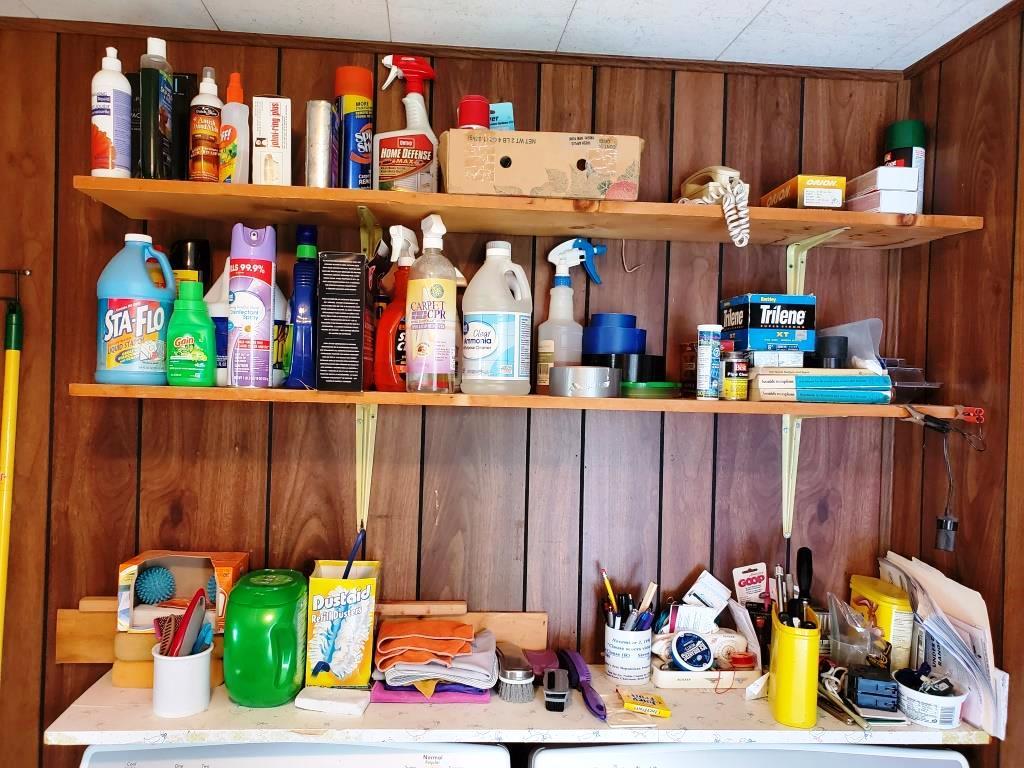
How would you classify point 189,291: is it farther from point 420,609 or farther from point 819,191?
point 819,191

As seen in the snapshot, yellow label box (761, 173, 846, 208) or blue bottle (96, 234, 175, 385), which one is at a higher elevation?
yellow label box (761, 173, 846, 208)

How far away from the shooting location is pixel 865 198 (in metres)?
1.37

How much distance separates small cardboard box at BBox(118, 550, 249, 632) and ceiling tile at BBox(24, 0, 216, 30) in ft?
3.48

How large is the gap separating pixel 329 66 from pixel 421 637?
118 cm

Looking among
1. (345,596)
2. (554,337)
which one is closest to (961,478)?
(554,337)

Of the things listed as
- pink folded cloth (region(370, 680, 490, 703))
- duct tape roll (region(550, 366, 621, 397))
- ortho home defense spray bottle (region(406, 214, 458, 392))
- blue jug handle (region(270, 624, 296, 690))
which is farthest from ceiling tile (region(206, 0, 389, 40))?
pink folded cloth (region(370, 680, 490, 703))

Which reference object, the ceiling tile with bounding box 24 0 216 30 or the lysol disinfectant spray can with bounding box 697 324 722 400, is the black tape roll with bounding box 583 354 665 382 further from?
the ceiling tile with bounding box 24 0 216 30

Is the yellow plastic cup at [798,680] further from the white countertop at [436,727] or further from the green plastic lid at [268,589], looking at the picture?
the green plastic lid at [268,589]

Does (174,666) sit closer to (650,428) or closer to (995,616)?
(650,428)

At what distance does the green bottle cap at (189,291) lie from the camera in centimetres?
126

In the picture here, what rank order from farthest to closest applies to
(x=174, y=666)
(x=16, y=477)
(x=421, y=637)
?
(x=16, y=477)
(x=421, y=637)
(x=174, y=666)

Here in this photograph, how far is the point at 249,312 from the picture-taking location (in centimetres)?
125

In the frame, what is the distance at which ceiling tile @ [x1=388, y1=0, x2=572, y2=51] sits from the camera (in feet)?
4.25

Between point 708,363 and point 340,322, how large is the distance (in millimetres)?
693
